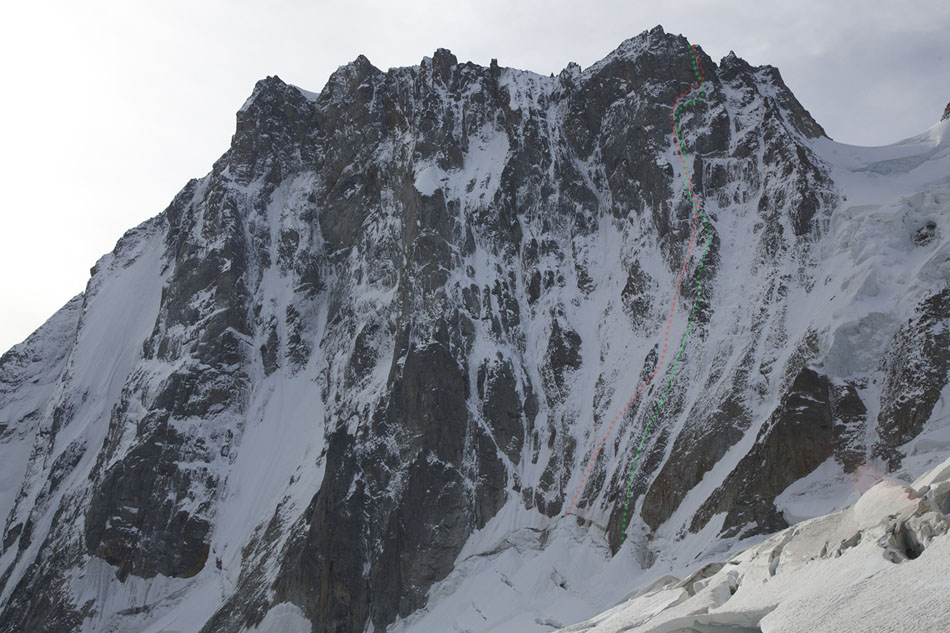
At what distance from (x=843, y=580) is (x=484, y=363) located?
72057mm

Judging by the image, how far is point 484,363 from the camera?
282 feet

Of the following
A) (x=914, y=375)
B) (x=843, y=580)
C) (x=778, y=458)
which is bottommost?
(x=778, y=458)

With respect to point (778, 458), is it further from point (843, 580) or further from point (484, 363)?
point (843, 580)

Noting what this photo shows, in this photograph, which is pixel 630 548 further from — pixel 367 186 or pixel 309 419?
pixel 367 186

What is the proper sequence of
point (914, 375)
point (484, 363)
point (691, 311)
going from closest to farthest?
point (914, 375)
point (691, 311)
point (484, 363)

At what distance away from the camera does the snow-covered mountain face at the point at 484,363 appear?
60.0m

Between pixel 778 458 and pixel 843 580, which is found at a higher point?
pixel 843 580

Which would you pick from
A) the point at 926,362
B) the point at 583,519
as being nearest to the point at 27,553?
the point at 583,519

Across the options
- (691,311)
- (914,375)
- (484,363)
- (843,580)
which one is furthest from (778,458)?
(843,580)

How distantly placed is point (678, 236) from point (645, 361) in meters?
12.7

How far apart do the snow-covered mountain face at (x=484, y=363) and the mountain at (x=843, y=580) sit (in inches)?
1437

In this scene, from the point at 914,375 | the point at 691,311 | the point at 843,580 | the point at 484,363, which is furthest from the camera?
the point at 484,363

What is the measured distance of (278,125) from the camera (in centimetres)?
12812

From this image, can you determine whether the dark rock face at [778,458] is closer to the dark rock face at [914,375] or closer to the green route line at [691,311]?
the dark rock face at [914,375]
